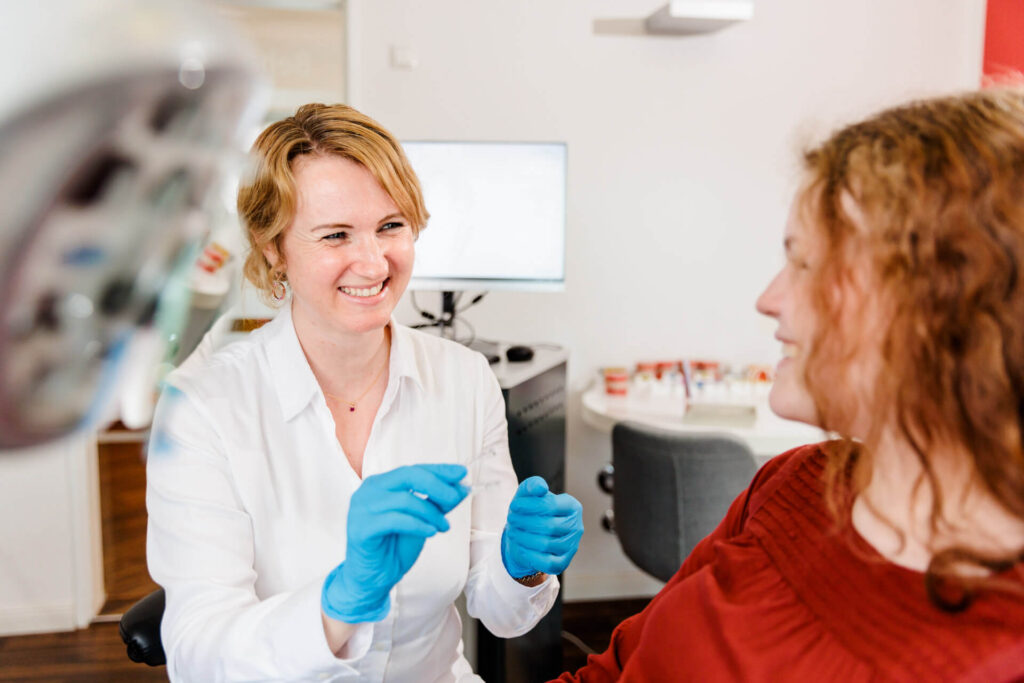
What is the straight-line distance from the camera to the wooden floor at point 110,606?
326 millimetres

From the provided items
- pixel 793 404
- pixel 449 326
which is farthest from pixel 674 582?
pixel 449 326

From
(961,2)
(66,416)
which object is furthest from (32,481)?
(961,2)

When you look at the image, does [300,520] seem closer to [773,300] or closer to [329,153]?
[329,153]

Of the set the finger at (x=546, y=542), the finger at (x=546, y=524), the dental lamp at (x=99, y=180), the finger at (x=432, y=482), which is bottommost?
the finger at (x=546, y=542)

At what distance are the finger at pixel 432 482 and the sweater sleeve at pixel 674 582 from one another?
12.6 inches

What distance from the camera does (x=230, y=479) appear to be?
0.81 metres

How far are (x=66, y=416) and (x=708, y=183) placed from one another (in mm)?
2564

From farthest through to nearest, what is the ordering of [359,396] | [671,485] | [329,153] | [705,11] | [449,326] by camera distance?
[705,11] < [449,326] < [671,485] < [359,396] < [329,153]

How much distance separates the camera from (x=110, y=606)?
1.68 ft

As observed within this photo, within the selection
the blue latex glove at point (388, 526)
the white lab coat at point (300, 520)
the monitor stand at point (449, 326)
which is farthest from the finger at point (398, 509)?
the monitor stand at point (449, 326)

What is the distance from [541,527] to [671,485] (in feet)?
2.97

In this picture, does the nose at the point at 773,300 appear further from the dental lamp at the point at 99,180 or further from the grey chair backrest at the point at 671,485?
the grey chair backrest at the point at 671,485

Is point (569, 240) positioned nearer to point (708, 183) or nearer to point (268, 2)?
point (708, 183)

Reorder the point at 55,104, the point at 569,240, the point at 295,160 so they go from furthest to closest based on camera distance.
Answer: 1. the point at 569,240
2. the point at 295,160
3. the point at 55,104
